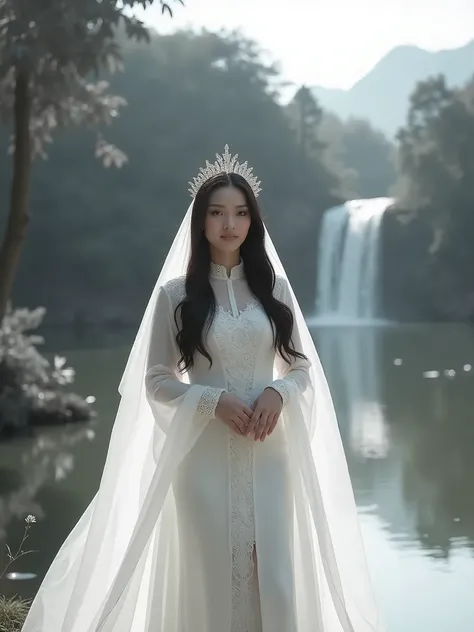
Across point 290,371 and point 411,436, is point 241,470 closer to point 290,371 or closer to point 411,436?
point 290,371

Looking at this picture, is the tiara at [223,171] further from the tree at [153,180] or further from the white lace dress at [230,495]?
the tree at [153,180]

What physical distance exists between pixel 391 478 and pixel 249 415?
4250 mm

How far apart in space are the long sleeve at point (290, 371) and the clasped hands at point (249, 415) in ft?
0.20

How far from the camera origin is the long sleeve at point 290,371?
2.42 meters

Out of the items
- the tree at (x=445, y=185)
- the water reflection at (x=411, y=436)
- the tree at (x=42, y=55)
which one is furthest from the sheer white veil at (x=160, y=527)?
the tree at (x=445, y=185)

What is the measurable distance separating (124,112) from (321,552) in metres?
24.8

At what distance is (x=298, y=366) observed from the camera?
8.34ft

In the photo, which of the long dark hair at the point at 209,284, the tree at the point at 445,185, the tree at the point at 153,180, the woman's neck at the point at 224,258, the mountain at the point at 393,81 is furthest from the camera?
the mountain at the point at 393,81

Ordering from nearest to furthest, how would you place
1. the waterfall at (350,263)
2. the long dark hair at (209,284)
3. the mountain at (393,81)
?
1. the long dark hair at (209,284)
2. the waterfall at (350,263)
3. the mountain at (393,81)

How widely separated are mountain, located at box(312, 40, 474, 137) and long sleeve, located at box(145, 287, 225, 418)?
6556cm

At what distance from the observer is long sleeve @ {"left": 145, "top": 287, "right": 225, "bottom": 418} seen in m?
2.43

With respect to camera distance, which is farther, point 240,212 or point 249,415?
point 240,212

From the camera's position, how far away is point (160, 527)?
2.47 m

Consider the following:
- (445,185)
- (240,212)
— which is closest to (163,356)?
(240,212)
